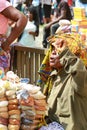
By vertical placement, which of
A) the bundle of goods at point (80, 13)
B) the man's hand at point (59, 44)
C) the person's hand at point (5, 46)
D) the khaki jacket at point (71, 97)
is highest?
the man's hand at point (59, 44)

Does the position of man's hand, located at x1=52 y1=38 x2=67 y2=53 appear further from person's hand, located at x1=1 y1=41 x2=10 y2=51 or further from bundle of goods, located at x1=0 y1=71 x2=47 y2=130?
bundle of goods, located at x1=0 y1=71 x2=47 y2=130

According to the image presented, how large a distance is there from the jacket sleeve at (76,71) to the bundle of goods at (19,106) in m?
0.33

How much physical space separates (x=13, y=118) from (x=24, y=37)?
20.2ft

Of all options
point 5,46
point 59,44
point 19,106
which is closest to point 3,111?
point 19,106

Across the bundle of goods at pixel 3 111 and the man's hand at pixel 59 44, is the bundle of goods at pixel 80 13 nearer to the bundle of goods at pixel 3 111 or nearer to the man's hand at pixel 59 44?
the man's hand at pixel 59 44

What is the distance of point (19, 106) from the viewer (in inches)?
117

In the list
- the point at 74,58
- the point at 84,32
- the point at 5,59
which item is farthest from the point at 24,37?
the point at 74,58

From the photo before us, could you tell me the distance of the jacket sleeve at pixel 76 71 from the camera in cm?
320

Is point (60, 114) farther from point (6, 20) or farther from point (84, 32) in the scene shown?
point (84, 32)

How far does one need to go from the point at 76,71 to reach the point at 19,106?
54 centimetres

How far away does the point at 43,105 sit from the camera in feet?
10.1

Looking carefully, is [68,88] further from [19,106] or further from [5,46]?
[5,46]

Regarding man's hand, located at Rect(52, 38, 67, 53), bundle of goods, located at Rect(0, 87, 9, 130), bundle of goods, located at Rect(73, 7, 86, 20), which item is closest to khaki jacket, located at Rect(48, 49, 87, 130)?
man's hand, located at Rect(52, 38, 67, 53)

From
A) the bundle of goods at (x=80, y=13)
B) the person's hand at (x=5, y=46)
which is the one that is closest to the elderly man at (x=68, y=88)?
the person's hand at (x=5, y=46)
